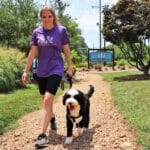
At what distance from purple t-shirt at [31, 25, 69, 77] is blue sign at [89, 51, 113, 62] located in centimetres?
3512

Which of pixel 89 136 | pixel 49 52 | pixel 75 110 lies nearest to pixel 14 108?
pixel 89 136

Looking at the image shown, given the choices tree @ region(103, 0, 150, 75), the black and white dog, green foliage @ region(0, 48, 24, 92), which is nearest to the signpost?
tree @ region(103, 0, 150, 75)

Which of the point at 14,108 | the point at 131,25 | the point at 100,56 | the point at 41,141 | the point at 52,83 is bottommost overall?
the point at 14,108

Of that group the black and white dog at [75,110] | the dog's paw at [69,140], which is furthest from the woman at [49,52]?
the dog's paw at [69,140]

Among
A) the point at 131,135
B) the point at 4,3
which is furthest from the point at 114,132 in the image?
the point at 4,3

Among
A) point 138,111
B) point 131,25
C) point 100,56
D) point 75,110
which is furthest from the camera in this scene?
point 100,56

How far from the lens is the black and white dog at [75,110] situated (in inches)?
291

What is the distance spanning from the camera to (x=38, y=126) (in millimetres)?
9422

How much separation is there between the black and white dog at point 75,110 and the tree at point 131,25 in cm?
1984

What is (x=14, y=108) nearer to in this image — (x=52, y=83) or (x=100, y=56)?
(x=52, y=83)

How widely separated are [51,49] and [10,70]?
1177 centimetres

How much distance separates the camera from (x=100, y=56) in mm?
42969

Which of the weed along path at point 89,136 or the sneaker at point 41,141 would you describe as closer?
the sneaker at point 41,141

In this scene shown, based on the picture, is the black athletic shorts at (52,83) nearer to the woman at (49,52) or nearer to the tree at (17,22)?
the woman at (49,52)
